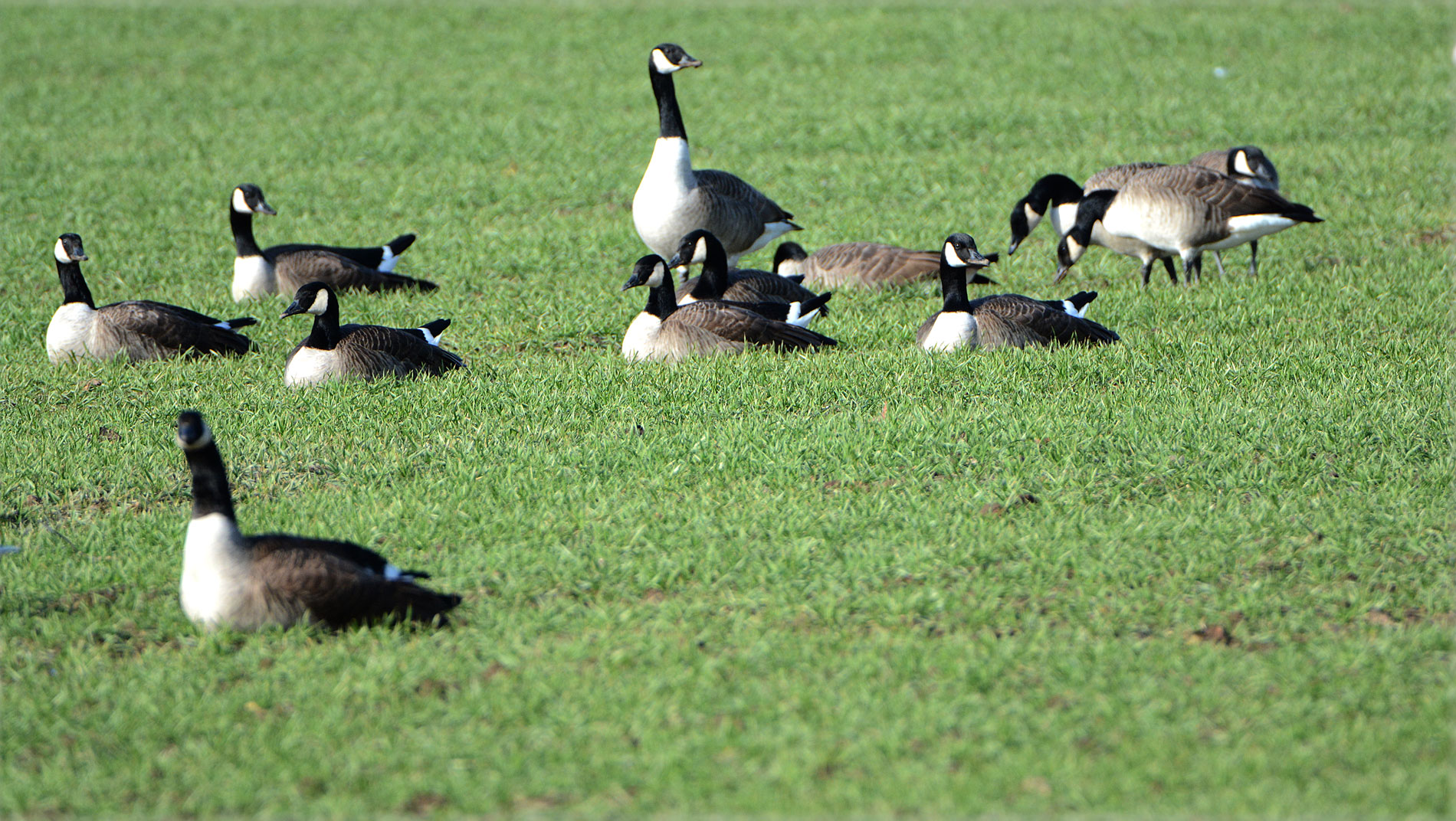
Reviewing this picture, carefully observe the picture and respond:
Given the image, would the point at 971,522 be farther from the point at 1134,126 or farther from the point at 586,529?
the point at 1134,126

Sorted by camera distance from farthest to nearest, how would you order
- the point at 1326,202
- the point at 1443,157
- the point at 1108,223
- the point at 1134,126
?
1. the point at 1134,126
2. the point at 1443,157
3. the point at 1326,202
4. the point at 1108,223

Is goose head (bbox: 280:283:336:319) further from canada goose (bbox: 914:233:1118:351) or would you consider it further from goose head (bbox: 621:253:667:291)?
canada goose (bbox: 914:233:1118:351)

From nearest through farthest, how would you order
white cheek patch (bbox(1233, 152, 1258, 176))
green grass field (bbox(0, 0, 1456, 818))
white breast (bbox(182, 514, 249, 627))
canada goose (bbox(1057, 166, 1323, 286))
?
green grass field (bbox(0, 0, 1456, 818)) < white breast (bbox(182, 514, 249, 627)) < canada goose (bbox(1057, 166, 1323, 286)) < white cheek patch (bbox(1233, 152, 1258, 176))

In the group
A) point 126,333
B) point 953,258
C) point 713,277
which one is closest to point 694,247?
point 713,277

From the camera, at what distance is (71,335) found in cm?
923

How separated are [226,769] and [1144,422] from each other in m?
5.12

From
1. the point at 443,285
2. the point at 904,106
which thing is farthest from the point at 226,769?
the point at 904,106

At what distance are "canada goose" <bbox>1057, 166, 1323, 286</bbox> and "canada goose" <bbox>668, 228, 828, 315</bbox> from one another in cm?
264

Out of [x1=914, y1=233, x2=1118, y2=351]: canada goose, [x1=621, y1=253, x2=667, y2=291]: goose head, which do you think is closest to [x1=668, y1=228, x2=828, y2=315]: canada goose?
[x1=621, y1=253, x2=667, y2=291]: goose head

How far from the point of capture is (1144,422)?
278 inches

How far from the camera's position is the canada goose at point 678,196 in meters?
11.4

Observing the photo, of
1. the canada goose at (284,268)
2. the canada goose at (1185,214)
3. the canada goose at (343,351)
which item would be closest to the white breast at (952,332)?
the canada goose at (1185,214)

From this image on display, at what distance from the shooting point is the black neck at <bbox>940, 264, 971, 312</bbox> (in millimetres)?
8852

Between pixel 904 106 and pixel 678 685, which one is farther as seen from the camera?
pixel 904 106
